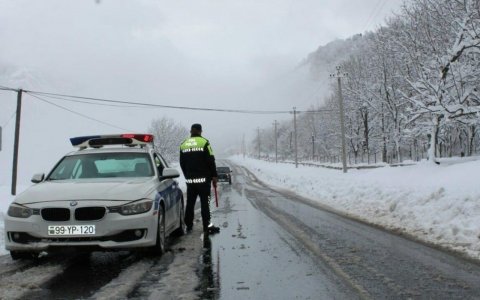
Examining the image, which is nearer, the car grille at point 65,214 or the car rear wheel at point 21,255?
the car grille at point 65,214

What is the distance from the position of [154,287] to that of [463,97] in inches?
618

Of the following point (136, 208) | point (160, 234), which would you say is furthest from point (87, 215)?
point (160, 234)

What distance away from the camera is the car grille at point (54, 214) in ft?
17.8

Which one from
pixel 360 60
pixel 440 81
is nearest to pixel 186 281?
pixel 440 81

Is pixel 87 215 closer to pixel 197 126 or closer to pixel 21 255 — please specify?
pixel 21 255

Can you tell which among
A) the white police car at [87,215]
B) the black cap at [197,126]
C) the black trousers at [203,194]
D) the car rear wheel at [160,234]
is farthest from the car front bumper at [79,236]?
the black cap at [197,126]

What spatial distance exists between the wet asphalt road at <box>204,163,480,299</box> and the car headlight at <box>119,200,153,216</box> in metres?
1.14

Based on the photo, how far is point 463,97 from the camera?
16750 mm

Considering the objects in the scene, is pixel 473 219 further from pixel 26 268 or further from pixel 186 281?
pixel 26 268

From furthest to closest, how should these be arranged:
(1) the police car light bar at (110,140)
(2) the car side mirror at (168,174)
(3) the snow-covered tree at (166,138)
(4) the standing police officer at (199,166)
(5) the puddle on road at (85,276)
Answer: (3) the snow-covered tree at (166,138)
(4) the standing police officer at (199,166)
(1) the police car light bar at (110,140)
(2) the car side mirror at (168,174)
(5) the puddle on road at (85,276)

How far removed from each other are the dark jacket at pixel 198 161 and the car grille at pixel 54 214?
2570mm

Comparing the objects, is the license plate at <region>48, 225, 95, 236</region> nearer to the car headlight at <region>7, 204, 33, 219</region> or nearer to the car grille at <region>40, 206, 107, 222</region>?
the car grille at <region>40, 206, 107, 222</region>

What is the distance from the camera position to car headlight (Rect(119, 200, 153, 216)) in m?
5.56

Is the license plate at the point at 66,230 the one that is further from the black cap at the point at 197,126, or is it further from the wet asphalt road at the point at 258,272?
→ the black cap at the point at 197,126
